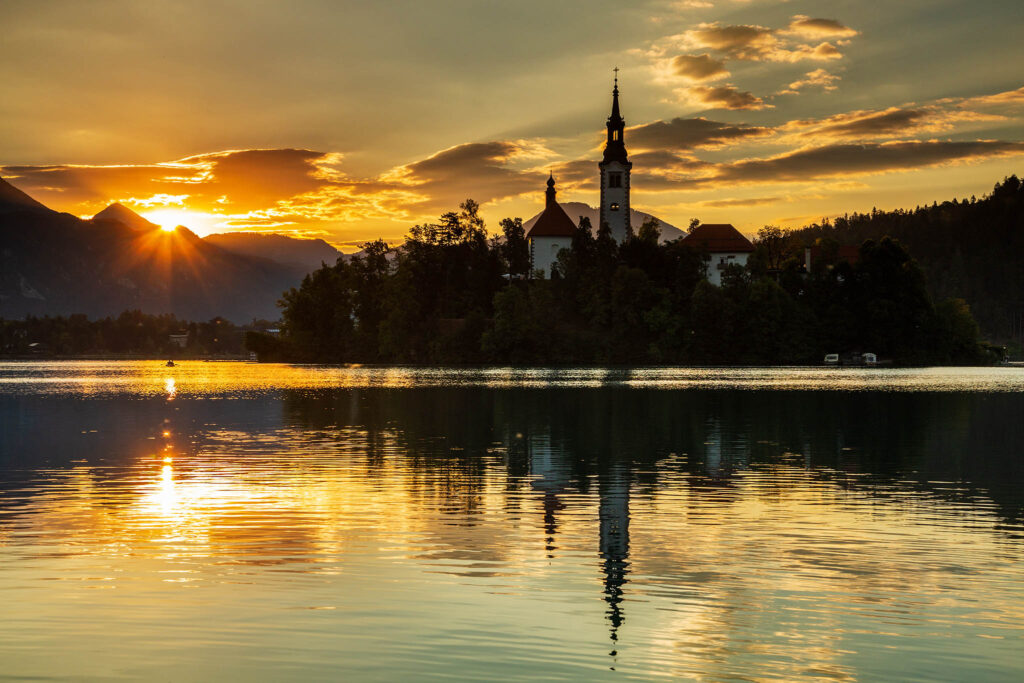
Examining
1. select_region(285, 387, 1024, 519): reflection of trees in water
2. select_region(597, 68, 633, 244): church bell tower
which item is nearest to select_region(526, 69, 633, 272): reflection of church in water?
select_region(597, 68, 633, 244): church bell tower

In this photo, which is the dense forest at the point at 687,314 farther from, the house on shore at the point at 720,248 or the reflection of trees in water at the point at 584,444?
the reflection of trees in water at the point at 584,444

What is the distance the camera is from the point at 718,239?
193 metres

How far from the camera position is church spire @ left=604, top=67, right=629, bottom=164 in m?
190

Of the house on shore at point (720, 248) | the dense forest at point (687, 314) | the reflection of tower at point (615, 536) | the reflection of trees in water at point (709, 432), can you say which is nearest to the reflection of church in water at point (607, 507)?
the reflection of tower at point (615, 536)

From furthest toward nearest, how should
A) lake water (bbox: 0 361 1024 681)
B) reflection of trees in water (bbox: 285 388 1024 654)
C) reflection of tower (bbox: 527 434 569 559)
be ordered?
reflection of trees in water (bbox: 285 388 1024 654), reflection of tower (bbox: 527 434 569 559), lake water (bbox: 0 361 1024 681)

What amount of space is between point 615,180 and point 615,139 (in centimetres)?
824

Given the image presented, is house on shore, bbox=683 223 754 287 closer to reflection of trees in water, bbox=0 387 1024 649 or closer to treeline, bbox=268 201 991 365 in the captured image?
treeline, bbox=268 201 991 365

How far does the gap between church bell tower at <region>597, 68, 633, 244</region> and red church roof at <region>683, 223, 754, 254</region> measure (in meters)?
13.1

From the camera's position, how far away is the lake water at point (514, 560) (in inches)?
491

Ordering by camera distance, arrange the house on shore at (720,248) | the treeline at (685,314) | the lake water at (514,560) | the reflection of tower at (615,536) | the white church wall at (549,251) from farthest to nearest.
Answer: the white church wall at (549,251), the house on shore at (720,248), the treeline at (685,314), the reflection of tower at (615,536), the lake water at (514,560)

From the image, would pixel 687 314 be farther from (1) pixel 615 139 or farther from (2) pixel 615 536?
(2) pixel 615 536

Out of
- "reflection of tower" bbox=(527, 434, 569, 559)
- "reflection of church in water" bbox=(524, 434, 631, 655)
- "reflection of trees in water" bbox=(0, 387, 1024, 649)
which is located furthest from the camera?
"reflection of trees in water" bbox=(0, 387, 1024, 649)

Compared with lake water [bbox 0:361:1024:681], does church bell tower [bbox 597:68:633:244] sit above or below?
above

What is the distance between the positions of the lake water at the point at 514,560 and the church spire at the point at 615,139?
15231cm
